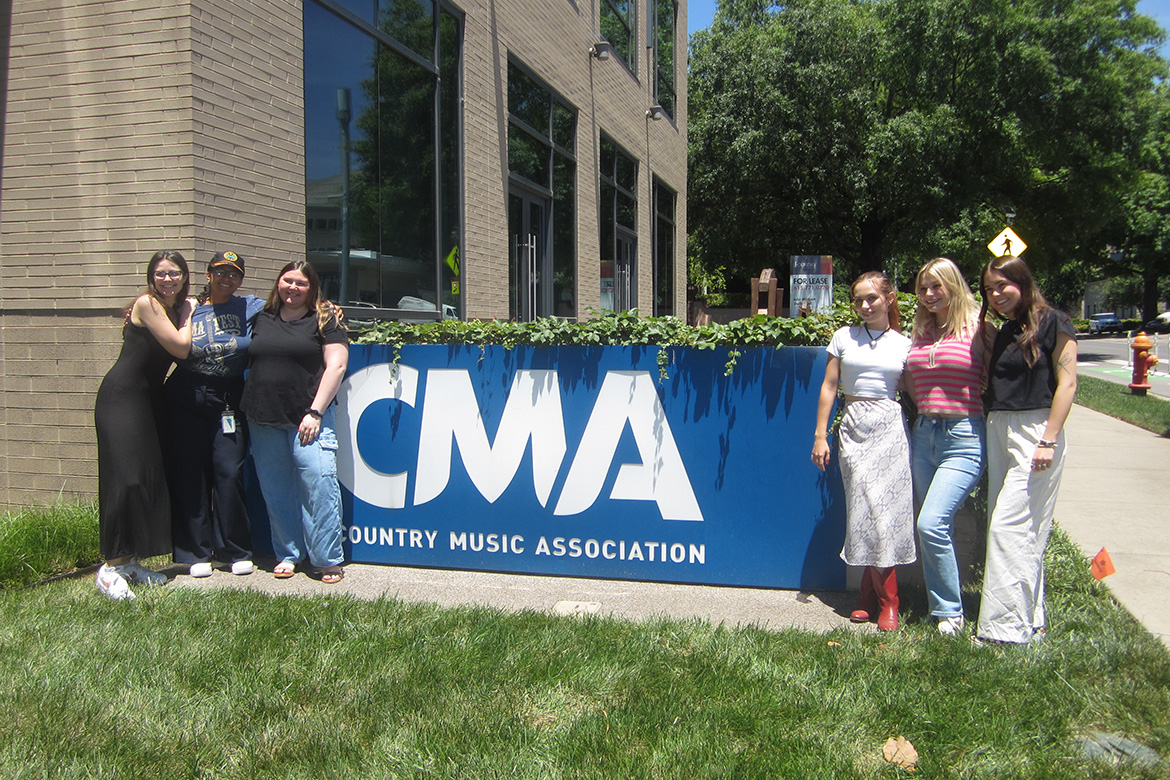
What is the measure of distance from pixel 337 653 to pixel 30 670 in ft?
4.05

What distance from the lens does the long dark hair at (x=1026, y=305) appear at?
4023 millimetres

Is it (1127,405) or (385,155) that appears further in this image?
(1127,405)

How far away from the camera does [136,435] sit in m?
4.87

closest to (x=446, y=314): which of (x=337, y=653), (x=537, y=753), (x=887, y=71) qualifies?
(x=337, y=653)

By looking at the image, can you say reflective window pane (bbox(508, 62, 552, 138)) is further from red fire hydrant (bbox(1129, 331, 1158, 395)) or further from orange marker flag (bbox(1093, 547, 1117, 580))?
red fire hydrant (bbox(1129, 331, 1158, 395))

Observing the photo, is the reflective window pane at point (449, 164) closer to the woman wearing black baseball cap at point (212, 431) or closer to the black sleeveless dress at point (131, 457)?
the woman wearing black baseball cap at point (212, 431)

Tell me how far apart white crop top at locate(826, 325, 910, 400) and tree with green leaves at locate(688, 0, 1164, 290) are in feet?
75.8

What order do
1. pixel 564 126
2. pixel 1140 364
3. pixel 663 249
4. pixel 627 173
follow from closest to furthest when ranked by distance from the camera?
pixel 564 126, pixel 627 173, pixel 1140 364, pixel 663 249

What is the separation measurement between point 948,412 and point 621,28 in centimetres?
1342

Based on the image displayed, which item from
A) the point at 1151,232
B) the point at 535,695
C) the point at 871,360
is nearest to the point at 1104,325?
the point at 1151,232

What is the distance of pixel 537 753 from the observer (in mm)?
3029

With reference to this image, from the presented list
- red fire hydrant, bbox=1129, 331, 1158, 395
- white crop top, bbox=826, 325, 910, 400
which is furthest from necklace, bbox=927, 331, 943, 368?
red fire hydrant, bbox=1129, 331, 1158, 395

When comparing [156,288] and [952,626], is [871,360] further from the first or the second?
[156,288]

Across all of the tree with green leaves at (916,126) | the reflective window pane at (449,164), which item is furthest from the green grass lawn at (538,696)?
the tree with green leaves at (916,126)
